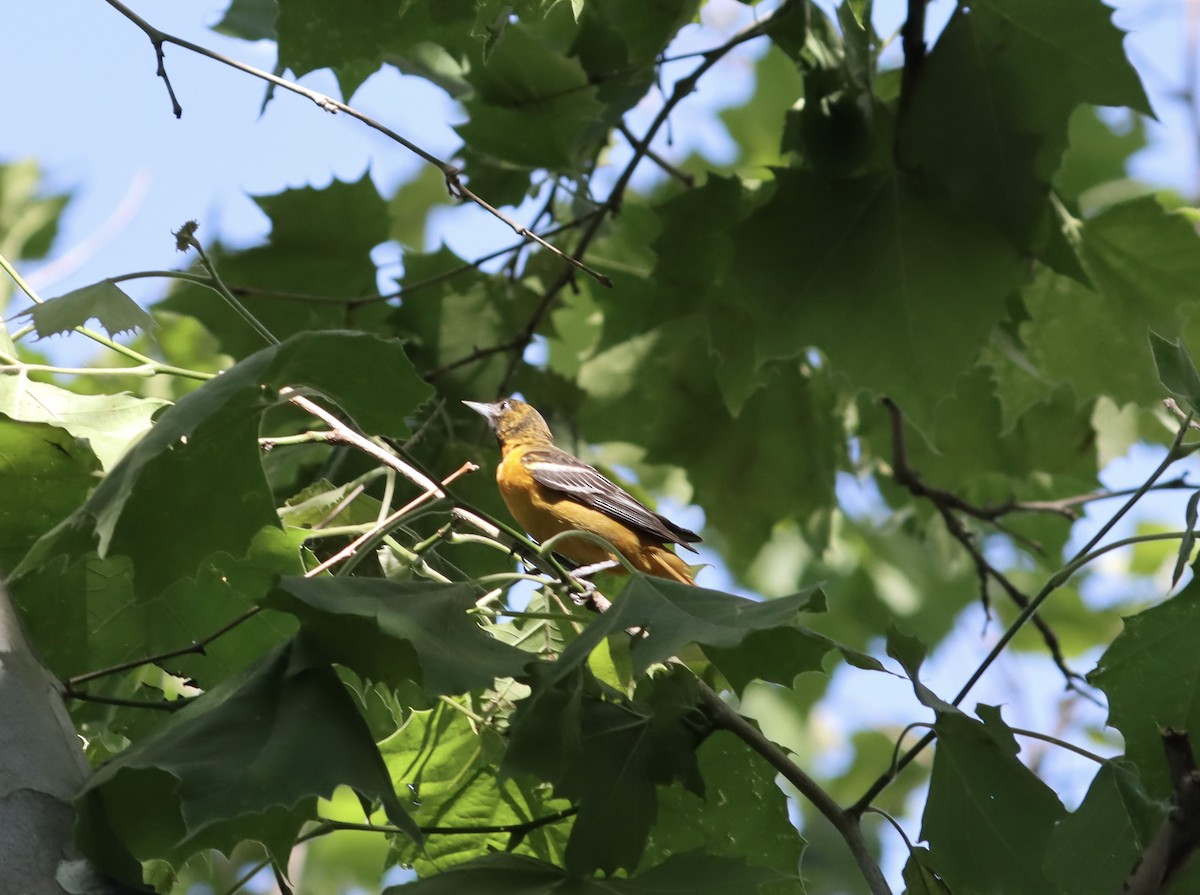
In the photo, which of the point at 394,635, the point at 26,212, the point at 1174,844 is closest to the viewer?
the point at 1174,844

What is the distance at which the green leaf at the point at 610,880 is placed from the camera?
7.07 ft

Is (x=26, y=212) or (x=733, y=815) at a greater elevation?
(x=26, y=212)

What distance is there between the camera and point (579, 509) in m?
5.18

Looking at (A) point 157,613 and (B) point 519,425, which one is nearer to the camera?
(A) point 157,613

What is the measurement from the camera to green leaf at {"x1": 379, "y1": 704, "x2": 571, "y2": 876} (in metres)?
2.66

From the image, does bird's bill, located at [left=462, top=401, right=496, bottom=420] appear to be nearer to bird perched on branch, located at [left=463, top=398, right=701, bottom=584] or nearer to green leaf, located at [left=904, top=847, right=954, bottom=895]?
bird perched on branch, located at [left=463, top=398, right=701, bottom=584]

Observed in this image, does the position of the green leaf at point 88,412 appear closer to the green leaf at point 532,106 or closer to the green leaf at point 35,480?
the green leaf at point 35,480

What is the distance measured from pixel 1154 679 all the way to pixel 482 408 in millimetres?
2986

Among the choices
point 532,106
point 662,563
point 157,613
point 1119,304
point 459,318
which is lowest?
point 157,613

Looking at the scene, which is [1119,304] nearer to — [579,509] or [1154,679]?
[579,509]

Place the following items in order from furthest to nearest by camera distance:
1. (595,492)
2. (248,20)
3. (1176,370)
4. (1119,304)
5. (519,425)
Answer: (519,425), (595,492), (248,20), (1119,304), (1176,370)

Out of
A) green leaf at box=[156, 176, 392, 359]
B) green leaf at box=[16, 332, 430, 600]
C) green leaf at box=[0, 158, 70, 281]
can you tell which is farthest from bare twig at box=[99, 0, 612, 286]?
green leaf at box=[0, 158, 70, 281]

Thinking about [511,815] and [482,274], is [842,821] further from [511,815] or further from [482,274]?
[482,274]

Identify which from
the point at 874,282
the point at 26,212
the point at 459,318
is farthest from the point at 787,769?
the point at 26,212
